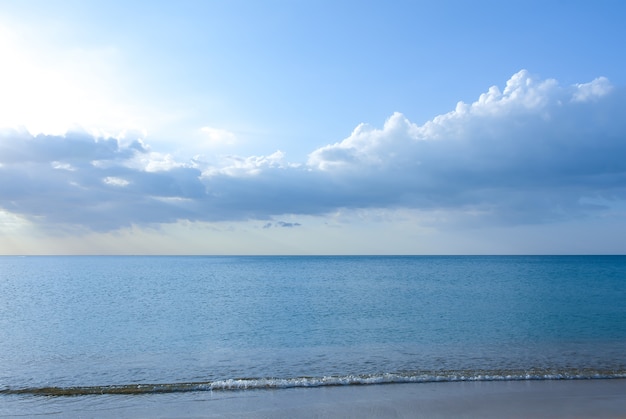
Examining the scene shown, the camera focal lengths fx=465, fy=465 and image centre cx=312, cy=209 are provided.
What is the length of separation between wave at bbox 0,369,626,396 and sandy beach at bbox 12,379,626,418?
46 centimetres

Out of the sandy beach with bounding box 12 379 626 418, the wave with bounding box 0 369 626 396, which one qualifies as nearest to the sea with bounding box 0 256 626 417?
the wave with bounding box 0 369 626 396

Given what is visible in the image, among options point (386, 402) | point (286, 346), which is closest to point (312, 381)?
point (386, 402)

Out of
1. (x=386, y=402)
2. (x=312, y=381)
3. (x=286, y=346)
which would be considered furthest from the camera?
(x=286, y=346)

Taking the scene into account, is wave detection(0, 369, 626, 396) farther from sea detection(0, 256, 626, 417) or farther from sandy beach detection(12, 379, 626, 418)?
sandy beach detection(12, 379, 626, 418)

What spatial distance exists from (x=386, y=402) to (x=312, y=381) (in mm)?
3562

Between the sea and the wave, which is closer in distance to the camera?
the wave

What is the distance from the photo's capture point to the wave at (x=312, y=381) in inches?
695

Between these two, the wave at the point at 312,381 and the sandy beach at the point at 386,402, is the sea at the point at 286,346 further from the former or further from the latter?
the sandy beach at the point at 386,402

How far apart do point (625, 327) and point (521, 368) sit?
47.8 ft

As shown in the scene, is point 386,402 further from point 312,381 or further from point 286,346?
point 286,346

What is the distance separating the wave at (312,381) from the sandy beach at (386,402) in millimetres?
458

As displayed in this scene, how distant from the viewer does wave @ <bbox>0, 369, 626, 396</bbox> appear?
17.6m

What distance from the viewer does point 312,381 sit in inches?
712

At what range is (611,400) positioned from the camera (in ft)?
51.1
